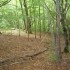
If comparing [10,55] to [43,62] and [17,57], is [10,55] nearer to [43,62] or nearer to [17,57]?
[17,57]

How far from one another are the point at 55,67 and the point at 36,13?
679 inches

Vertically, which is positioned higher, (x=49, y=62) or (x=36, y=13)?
(x=36, y=13)

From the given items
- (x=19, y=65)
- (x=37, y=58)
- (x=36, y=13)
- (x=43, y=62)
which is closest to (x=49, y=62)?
(x=43, y=62)

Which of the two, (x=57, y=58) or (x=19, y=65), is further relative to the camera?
(x=57, y=58)

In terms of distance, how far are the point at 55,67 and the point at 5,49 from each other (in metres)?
5.57

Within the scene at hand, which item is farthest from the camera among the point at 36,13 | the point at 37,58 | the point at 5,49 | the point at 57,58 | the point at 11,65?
the point at 36,13

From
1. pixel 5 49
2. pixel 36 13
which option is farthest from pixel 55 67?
pixel 36 13

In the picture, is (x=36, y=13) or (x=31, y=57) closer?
(x=31, y=57)

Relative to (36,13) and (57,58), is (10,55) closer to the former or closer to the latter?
(57,58)

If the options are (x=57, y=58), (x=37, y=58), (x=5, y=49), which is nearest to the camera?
(x=57, y=58)

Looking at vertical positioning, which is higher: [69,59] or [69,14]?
[69,14]

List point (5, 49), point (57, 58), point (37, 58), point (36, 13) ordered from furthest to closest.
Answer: point (36, 13) < point (5, 49) < point (37, 58) < point (57, 58)

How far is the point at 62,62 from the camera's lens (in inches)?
513

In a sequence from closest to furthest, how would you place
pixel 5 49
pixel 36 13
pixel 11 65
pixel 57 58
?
pixel 11 65, pixel 57 58, pixel 5 49, pixel 36 13
